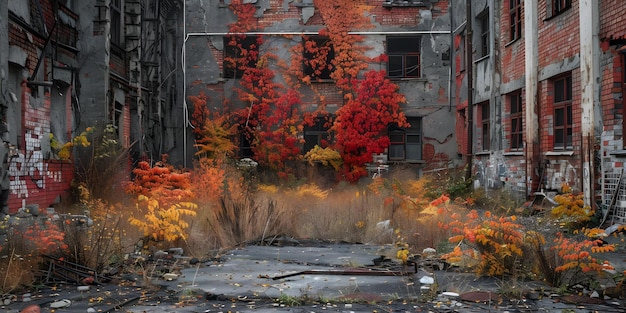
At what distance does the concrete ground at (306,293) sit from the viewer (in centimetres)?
552

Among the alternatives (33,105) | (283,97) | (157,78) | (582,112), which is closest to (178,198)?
(33,105)

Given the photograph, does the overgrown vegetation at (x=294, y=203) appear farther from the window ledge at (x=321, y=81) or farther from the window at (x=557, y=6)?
the window at (x=557, y=6)

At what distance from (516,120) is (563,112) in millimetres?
2589

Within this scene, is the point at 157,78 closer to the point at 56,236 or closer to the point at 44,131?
the point at 44,131

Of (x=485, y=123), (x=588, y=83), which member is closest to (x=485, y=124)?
(x=485, y=123)

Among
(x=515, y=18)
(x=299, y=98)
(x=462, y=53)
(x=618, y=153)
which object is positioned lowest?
(x=618, y=153)

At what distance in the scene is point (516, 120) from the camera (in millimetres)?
15430

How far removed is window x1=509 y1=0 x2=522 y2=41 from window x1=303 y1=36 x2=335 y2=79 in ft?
22.6

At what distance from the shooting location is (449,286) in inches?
249

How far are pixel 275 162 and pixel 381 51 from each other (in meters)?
5.34

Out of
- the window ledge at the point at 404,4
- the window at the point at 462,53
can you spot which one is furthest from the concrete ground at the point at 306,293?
the window ledge at the point at 404,4

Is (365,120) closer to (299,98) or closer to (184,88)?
(299,98)

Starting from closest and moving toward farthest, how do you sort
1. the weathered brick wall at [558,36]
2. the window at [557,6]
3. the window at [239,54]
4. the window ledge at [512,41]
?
the weathered brick wall at [558,36] → the window at [557,6] → the window ledge at [512,41] → the window at [239,54]

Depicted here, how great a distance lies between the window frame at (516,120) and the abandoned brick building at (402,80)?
0.04 metres
